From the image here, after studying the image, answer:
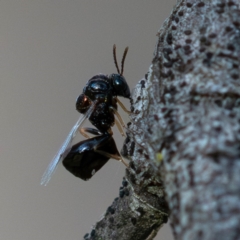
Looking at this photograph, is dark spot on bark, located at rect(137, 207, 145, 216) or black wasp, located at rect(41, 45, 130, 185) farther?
black wasp, located at rect(41, 45, 130, 185)

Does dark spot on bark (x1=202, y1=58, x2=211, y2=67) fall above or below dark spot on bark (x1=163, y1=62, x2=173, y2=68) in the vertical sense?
below

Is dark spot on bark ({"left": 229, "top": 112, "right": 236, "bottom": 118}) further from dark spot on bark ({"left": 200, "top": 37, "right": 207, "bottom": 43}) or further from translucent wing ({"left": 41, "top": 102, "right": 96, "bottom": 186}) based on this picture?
translucent wing ({"left": 41, "top": 102, "right": 96, "bottom": 186})

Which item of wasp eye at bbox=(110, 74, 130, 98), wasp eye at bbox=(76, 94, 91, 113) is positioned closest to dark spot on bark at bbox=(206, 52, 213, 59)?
wasp eye at bbox=(110, 74, 130, 98)

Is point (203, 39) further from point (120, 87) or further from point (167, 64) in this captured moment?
point (120, 87)

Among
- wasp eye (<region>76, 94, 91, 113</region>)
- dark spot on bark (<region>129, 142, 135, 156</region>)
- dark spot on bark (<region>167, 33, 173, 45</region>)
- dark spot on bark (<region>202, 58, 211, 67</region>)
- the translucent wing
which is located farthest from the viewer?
wasp eye (<region>76, 94, 91, 113</region>)

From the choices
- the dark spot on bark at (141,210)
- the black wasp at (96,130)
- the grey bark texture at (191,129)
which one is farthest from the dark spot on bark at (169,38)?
the black wasp at (96,130)

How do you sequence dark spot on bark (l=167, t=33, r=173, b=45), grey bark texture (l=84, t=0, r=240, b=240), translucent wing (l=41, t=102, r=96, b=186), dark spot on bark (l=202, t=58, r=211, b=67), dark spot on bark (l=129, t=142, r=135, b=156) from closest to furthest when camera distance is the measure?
grey bark texture (l=84, t=0, r=240, b=240), dark spot on bark (l=202, t=58, r=211, b=67), dark spot on bark (l=167, t=33, r=173, b=45), dark spot on bark (l=129, t=142, r=135, b=156), translucent wing (l=41, t=102, r=96, b=186)

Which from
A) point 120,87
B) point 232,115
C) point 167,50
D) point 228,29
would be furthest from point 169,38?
point 120,87
